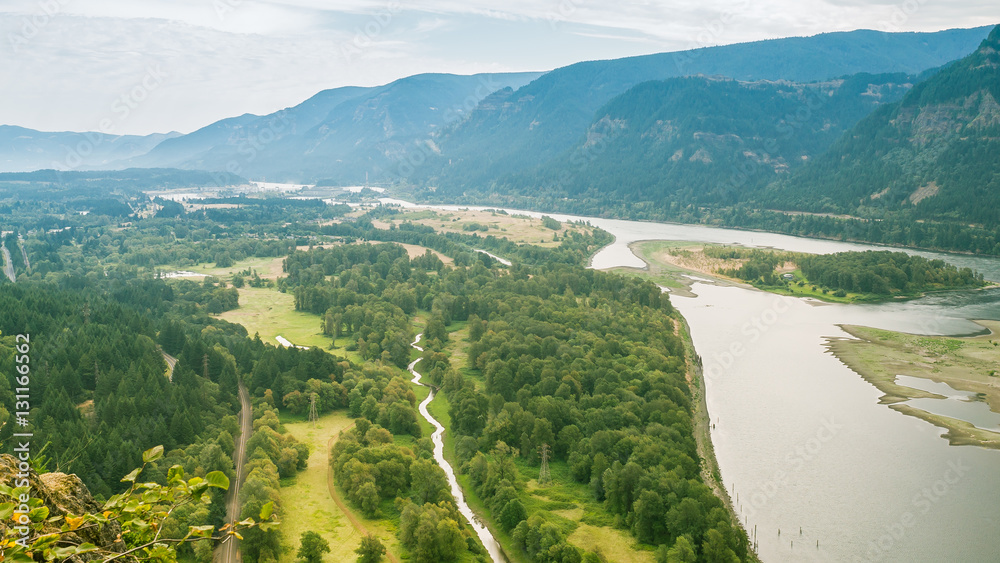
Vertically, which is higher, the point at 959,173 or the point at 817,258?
the point at 959,173

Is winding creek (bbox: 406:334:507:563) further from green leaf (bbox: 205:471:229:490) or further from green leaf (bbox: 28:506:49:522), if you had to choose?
green leaf (bbox: 205:471:229:490)

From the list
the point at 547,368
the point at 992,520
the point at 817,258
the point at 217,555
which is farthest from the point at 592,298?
the point at 217,555

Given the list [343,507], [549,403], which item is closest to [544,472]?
[549,403]

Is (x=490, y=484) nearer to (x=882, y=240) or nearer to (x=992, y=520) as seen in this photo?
(x=992, y=520)

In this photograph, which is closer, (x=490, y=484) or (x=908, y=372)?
(x=490, y=484)

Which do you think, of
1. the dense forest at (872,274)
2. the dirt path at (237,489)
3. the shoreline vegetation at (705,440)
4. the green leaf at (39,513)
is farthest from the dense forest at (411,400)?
the dense forest at (872,274)

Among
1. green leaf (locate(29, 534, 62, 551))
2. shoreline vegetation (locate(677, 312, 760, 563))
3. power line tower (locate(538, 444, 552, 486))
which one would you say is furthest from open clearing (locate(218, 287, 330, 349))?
green leaf (locate(29, 534, 62, 551))
